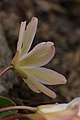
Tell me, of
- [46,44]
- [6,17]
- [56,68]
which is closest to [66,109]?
[46,44]

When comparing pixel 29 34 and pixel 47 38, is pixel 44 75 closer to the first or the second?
pixel 29 34

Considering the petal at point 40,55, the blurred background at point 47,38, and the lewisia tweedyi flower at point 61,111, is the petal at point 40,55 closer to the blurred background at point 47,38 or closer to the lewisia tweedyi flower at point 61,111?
the lewisia tweedyi flower at point 61,111

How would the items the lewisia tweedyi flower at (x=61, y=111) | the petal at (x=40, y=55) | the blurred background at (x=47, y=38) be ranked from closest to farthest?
the lewisia tweedyi flower at (x=61, y=111)
the petal at (x=40, y=55)
the blurred background at (x=47, y=38)

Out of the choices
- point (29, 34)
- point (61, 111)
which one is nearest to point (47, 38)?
point (29, 34)

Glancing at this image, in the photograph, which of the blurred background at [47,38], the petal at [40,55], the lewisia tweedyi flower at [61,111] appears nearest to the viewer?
the lewisia tweedyi flower at [61,111]

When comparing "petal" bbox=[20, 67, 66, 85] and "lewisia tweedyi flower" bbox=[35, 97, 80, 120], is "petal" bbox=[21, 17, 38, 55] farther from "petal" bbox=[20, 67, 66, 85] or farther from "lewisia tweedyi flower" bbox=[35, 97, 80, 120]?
"lewisia tweedyi flower" bbox=[35, 97, 80, 120]

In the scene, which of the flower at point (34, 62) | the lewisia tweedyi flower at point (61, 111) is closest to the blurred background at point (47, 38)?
the flower at point (34, 62)
